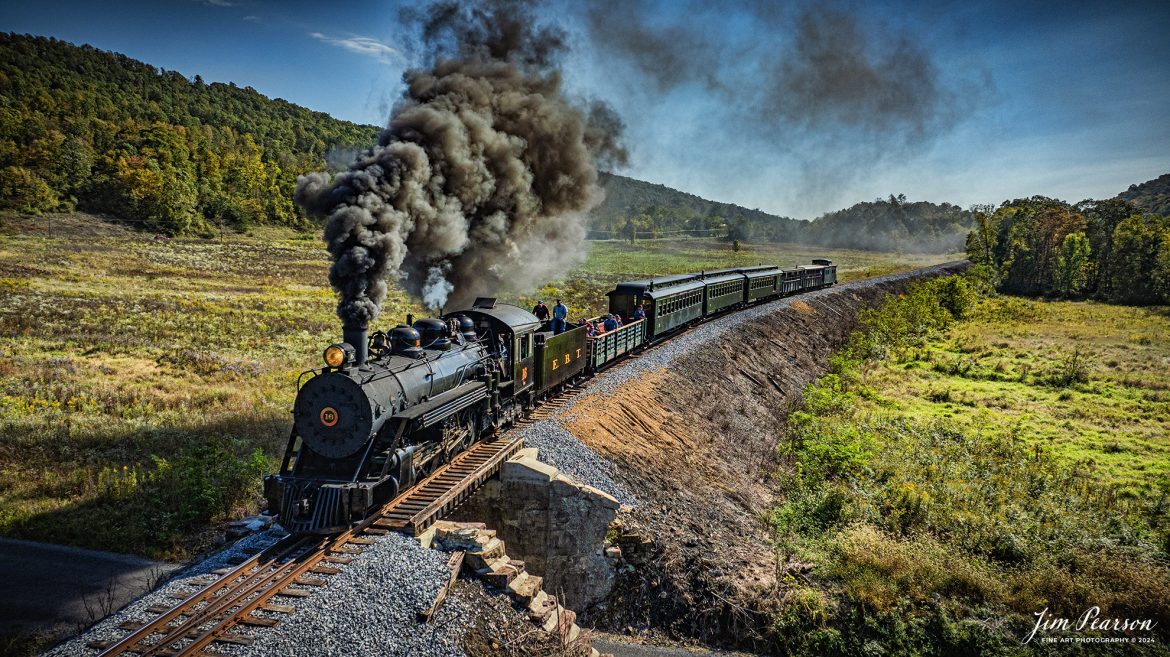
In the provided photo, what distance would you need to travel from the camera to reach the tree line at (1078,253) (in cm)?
6406

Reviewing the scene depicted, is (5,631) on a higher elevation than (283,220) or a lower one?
lower

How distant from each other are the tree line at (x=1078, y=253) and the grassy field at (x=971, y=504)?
39.9 m

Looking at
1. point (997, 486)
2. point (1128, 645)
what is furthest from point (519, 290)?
point (1128, 645)

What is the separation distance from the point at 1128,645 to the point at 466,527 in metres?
10.9

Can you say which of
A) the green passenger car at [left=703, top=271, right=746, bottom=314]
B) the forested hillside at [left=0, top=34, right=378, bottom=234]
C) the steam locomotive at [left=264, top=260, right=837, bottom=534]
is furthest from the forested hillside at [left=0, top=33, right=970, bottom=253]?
the steam locomotive at [left=264, top=260, right=837, bottom=534]

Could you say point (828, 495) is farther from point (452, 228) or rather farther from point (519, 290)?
point (519, 290)

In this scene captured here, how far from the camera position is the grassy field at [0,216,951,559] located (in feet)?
39.9

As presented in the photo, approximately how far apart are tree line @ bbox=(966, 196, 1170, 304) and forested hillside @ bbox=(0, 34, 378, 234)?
296 feet

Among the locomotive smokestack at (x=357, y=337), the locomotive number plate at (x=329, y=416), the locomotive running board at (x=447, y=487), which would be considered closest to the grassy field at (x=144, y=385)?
the locomotive number plate at (x=329, y=416)

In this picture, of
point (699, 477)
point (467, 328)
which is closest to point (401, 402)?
point (467, 328)

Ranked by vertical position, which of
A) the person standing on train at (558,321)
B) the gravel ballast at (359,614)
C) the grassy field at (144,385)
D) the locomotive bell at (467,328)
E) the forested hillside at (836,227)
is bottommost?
the grassy field at (144,385)

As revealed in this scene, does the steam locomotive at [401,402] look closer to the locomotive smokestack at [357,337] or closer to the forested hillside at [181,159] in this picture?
the locomotive smokestack at [357,337]

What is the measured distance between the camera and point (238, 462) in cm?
1393
